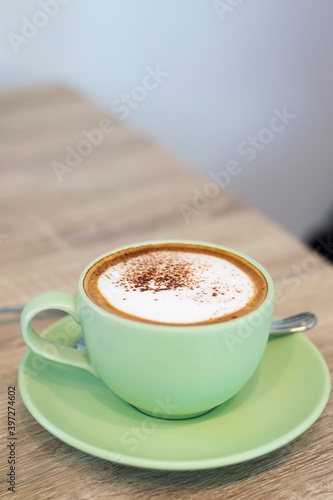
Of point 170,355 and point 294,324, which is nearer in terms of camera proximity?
point 170,355

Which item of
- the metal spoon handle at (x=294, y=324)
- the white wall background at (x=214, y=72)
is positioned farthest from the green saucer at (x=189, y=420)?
the white wall background at (x=214, y=72)

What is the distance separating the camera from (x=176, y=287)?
520 mm

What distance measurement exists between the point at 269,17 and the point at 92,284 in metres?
1.43

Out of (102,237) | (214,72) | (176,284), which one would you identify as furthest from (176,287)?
(214,72)

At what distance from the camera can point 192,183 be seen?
3.33 feet

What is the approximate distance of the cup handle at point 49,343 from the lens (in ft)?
1.73

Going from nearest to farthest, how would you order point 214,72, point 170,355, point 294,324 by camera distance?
1. point 170,355
2. point 294,324
3. point 214,72

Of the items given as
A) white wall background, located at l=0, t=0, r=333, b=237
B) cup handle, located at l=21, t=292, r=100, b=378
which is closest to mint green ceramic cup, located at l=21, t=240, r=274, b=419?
cup handle, located at l=21, t=292, r=100, b=378

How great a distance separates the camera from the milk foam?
1.62 feet

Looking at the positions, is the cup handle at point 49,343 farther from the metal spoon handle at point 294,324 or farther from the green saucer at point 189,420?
the metal spoon handle at point 294,324

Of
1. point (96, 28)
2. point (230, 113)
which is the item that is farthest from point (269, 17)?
point (96, 28)

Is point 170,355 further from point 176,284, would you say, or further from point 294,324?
point 294,324

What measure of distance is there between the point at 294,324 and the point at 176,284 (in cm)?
15

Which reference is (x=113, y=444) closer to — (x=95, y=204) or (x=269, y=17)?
(x=95, y=204)
